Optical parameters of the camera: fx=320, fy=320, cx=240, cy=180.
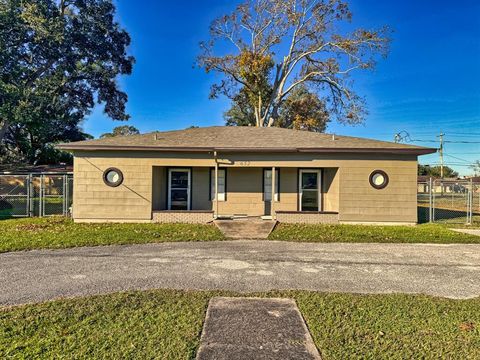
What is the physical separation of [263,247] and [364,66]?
1932 centimetres

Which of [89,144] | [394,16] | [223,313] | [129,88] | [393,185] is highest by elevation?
[394,16]

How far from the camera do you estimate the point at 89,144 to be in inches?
442

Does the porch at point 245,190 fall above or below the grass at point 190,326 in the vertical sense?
above

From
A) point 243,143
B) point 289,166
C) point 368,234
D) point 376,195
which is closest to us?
point 368,234

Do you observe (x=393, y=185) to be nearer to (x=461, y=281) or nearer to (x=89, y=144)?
(x=461, y=281)

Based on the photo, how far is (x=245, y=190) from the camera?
12656 mm

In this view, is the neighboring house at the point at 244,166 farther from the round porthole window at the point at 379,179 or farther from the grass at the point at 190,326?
the grass at the point at 190,326

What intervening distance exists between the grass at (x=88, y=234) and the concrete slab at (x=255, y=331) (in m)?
4.48

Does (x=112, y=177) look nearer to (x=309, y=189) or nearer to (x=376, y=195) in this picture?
(x=309, y=189)

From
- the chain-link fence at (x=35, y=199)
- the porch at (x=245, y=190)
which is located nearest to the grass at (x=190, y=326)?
the porch at (x=245, y=190)

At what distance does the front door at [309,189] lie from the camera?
12.5 metres

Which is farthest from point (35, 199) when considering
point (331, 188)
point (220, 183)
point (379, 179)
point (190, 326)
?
point (190, 326)

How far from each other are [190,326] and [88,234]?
21.1ft

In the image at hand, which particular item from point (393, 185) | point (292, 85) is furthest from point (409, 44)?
point (393, 185)
